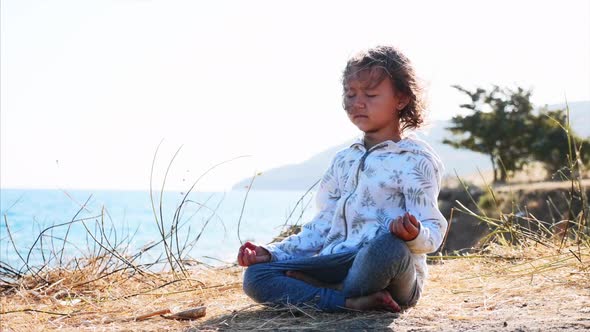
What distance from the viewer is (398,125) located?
9.64 feet

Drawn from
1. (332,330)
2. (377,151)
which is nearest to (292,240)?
(377,151)

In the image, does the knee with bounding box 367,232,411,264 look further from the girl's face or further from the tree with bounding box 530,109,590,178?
the tree with bounding box 530,109,590,178

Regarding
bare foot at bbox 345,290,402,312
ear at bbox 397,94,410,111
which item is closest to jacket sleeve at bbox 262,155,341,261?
ear at bbox 397,94,410,111

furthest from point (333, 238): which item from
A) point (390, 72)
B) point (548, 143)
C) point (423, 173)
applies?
point (548, 143)

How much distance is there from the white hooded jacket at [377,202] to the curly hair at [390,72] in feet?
0.45

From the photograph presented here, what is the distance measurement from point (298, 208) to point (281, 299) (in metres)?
1.92

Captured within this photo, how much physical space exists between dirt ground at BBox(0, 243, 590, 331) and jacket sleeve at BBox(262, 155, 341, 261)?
246mm

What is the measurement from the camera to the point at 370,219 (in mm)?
2713

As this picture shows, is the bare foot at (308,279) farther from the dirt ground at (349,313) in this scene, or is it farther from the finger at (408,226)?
the finger at (408,226)

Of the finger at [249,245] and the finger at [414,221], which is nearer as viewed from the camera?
the finger at [414,221]

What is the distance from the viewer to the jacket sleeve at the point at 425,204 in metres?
2.48

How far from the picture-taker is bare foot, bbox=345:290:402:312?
2.48 meters

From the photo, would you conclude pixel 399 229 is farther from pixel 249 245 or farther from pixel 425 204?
pixel 249 245

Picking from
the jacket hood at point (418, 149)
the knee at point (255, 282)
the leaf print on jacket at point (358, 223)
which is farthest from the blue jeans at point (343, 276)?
the jacket hood at point (418, 149)
